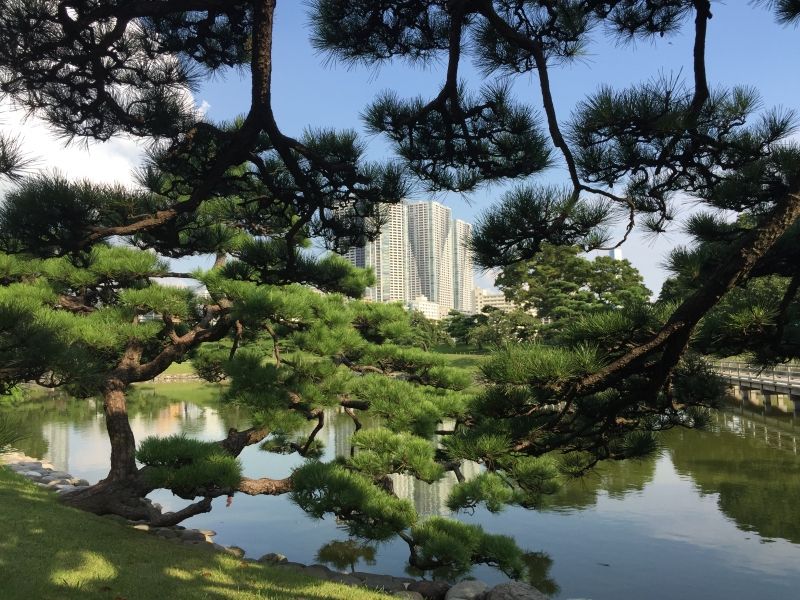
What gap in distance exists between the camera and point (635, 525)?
205 inches

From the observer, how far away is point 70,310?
4.75 m

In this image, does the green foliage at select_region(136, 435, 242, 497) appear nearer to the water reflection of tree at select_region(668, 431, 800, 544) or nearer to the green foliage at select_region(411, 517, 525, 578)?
the green foliage at select_region(411, 517, 525, 578)

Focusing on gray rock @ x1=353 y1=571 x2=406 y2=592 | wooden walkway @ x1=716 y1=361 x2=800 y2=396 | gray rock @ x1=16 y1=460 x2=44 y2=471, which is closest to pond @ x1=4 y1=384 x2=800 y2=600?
gray rock @ x1=16 y1=460 x2=44 y2=471

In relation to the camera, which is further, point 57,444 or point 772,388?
point 772,388

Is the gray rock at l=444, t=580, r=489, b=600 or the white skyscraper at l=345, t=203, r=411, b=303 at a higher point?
the white skyscraper at l=345, t=203, r=411, b=303

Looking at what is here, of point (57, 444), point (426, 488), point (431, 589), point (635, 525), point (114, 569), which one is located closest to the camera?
point (114, 569)

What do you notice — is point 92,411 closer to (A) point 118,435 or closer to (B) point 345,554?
(A) point 118,435

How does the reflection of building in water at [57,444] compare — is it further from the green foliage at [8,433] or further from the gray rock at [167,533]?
the green foliage at [8,433]

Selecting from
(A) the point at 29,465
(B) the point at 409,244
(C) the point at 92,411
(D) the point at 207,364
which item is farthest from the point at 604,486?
(C) the point at 92,411

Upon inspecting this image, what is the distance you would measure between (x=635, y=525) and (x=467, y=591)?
7.98ft

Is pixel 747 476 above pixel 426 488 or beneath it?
above

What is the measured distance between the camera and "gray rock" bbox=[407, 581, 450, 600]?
3586mm

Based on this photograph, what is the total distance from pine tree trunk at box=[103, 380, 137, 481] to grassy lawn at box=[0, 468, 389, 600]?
1.12ft

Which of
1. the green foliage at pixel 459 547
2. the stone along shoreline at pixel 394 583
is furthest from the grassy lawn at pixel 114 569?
the green foliage at pixel 459 547
